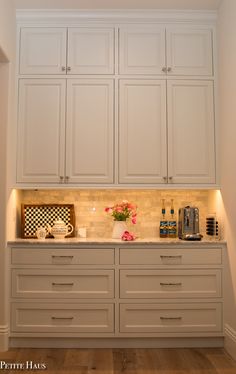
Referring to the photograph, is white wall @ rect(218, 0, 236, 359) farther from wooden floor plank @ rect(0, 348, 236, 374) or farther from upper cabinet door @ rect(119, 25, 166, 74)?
upper cabinet door @ rect(119, 25, 166, 74)

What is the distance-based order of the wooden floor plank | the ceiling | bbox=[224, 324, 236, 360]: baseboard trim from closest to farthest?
the wooden floor plank → bbox=[224, 324, 236, 360]: baseboard trim → the ceiling

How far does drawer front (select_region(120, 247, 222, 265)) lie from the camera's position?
3.15 metres

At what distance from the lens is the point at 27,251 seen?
125 inches

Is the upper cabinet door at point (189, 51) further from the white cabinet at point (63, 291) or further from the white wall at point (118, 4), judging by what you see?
the white cabinet at point (63, 291)

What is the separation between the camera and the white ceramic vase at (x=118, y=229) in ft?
11.2

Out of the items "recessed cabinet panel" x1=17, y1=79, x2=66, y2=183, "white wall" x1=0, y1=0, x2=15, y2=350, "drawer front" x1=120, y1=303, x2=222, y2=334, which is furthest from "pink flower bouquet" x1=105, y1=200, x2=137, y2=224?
"white wall" x1=0, y1=0, x2=15, y2=350

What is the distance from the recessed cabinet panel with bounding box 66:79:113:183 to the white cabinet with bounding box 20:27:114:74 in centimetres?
15

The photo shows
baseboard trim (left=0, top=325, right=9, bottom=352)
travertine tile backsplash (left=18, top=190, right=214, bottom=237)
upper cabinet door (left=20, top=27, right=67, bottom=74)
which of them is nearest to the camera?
baseboard trim (left=0, top=325, right=9, bottom=352)

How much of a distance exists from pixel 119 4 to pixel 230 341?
3045 mm

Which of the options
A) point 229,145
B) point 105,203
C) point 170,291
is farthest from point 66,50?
point 170,291

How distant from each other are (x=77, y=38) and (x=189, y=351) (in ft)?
9.56

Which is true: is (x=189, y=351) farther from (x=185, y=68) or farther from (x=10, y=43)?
(x=10, y=43)

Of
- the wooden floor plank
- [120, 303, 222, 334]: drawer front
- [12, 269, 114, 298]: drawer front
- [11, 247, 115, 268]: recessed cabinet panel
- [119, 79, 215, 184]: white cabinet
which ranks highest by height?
[119, 79, 215, 184]: white cabinet

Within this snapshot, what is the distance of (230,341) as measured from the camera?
3.02 m
